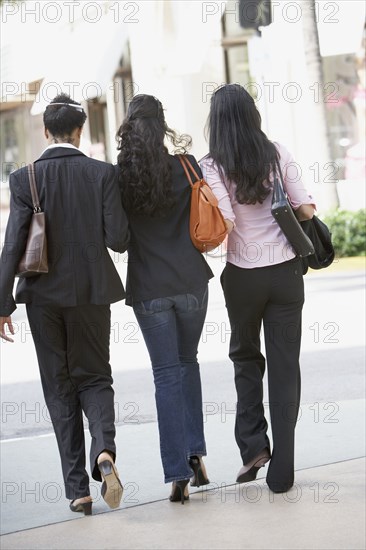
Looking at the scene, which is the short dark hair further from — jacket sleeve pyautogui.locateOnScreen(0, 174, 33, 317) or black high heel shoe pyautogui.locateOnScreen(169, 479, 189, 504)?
black high heel shoe pyautogui.locateOnScreen(169, 479, 189, 504)

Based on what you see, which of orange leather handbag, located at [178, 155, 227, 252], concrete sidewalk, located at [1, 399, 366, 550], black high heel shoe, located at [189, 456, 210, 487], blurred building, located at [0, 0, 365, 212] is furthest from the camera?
blurred building, located at [0, 0, 365, 212]

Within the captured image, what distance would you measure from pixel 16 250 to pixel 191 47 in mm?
19169

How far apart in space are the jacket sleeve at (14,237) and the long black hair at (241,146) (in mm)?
922

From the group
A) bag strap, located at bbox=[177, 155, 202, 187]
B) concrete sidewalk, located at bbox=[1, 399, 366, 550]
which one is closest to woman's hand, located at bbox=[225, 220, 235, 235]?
bag strap, located at bbox=[177, 155, 202, 187]

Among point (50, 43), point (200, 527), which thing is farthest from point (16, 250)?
point (50, 43)

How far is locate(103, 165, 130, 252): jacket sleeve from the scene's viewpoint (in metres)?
5.06

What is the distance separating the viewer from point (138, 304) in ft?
17.1

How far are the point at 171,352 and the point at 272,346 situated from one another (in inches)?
20.0

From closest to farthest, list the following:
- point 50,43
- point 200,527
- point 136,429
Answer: point 200,527, point 136,429, point 50,43

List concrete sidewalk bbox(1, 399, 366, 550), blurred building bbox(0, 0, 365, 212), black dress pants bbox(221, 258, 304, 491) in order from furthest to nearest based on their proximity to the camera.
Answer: blurred building bbox(0, 0, 365, 212), black dress pants bbox(221, 258, 304, 491), concrete sidewalk bbox(1, 399, 366, 550)

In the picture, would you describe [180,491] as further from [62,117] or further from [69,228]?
[62,117]

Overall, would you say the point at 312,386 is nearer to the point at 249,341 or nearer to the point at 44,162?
the point at 249,341

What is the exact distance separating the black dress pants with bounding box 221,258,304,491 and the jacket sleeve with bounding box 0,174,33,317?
976 millimetres

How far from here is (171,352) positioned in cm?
521
